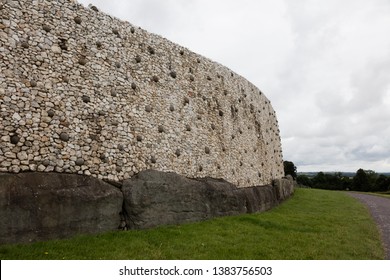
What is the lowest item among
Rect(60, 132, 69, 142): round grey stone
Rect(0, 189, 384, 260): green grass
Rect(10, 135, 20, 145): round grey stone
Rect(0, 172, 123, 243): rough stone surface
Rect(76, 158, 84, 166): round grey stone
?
Rect(0, 189, 384, 260): green grass

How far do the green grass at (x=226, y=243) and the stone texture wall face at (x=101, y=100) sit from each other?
307cm

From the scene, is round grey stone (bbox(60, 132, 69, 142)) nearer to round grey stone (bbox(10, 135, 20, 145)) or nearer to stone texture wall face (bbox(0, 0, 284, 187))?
stone texture wall face (bbox(0, 0, 284, 187))

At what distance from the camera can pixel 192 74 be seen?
21000mm

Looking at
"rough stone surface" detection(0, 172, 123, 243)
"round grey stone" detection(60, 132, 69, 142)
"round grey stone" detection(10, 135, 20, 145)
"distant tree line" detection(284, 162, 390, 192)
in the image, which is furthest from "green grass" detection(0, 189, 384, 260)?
"distant tree line" detection(284, 162, 390, 192)

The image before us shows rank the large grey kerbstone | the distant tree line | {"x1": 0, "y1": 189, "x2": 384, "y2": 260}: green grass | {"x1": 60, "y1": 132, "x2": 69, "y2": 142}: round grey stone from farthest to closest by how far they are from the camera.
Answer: the distant tree line
the large grey kerbstone
{"x1": 60, "y1": 132, "x2": 69, "y2": 142}: round grey stone
{"x1": 0, "y1": 189, "x2": 384, "y2": 260}: green grass

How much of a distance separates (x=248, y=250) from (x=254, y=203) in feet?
34.9

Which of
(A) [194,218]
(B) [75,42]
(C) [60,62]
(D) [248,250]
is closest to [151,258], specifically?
(D) [248,250]

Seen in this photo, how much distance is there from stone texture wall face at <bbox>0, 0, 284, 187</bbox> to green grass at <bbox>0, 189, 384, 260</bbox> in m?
3.07

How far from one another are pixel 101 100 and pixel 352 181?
249ft

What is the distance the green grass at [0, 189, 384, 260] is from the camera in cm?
1073

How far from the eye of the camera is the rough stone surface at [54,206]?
11086mm

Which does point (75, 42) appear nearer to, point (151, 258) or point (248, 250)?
point (151, 258)

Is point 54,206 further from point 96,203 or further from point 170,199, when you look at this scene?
point 170,199

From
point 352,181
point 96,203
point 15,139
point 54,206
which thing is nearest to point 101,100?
point 15,139
